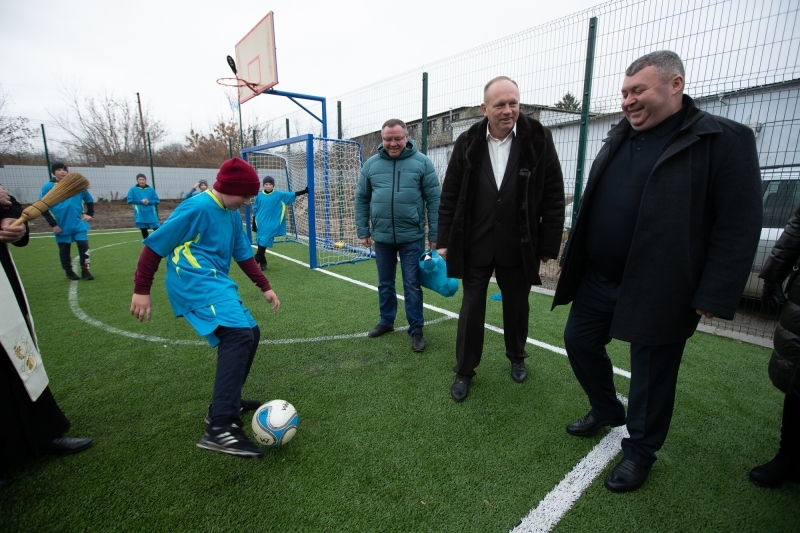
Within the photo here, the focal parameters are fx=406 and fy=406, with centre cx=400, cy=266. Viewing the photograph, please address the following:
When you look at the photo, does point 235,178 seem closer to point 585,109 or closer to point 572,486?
point 572,486

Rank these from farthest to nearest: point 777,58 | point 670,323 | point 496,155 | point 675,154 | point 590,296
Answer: point 777,58
point 496,155
point 590,296
point 670,323
point 675,154

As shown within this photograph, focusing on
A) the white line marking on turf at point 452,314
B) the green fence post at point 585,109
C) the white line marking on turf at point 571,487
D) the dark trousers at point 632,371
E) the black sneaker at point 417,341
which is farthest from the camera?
the green fence post at point 585,109

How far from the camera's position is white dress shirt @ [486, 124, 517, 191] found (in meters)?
2.74

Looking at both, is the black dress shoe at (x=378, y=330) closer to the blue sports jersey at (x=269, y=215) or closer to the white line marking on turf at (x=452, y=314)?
the white line marking on turf at (x=452, y=314)

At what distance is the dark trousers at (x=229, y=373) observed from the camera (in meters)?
2.29

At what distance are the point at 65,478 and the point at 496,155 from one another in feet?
10.2

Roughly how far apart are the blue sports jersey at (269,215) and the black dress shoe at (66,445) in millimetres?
5401

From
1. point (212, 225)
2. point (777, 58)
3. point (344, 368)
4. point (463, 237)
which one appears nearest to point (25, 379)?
point (212, 225)

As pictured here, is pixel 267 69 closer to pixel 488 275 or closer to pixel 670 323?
pixel 488 275

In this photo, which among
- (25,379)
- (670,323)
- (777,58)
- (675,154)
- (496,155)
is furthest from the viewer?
(777,58)

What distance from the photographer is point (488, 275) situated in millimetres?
2936

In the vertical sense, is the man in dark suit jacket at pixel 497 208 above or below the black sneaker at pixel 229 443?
above

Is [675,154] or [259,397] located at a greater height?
[675,154]

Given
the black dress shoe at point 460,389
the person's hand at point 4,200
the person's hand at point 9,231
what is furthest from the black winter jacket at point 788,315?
the person's hand at point 4,200
